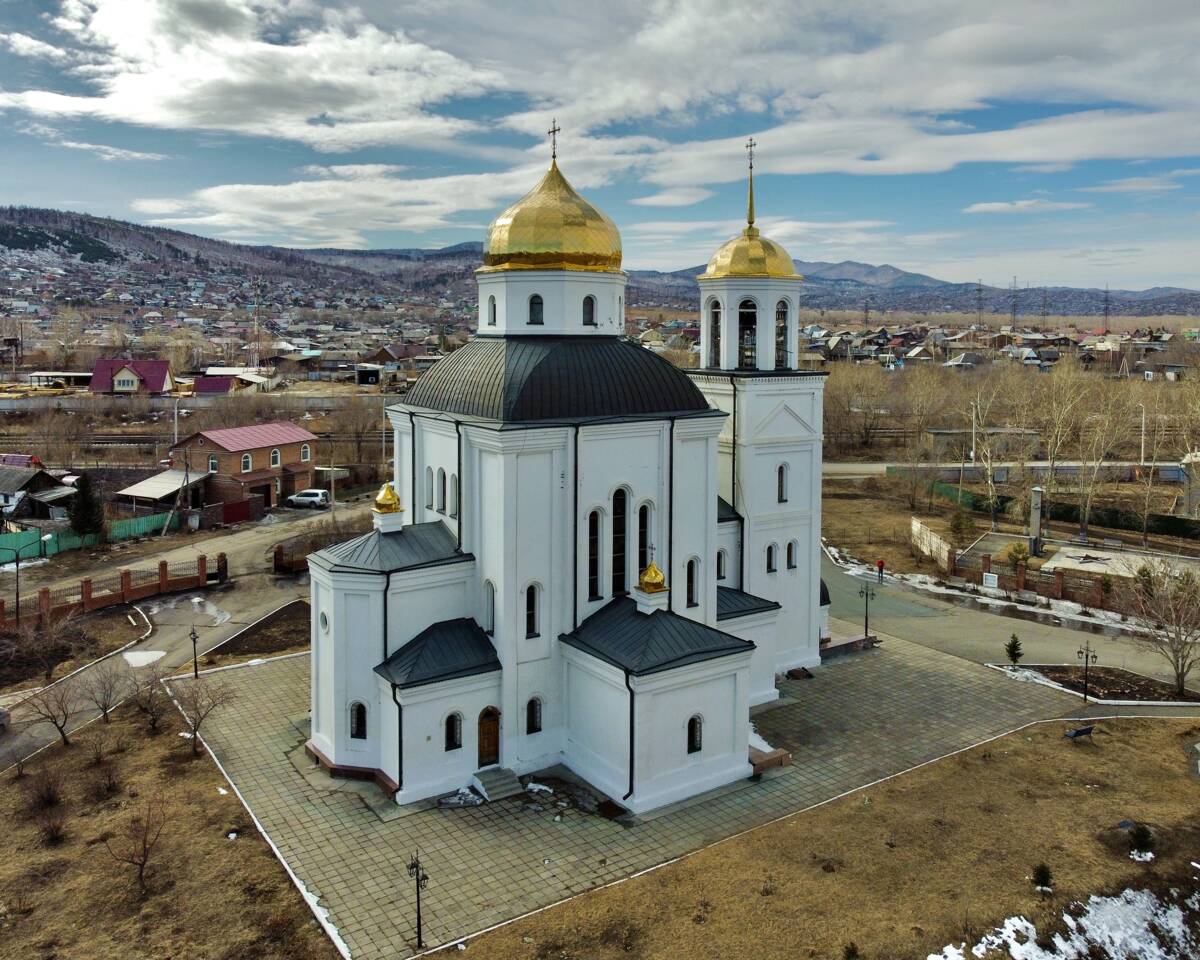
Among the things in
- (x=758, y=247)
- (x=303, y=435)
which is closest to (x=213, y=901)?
(x=758, y=247)

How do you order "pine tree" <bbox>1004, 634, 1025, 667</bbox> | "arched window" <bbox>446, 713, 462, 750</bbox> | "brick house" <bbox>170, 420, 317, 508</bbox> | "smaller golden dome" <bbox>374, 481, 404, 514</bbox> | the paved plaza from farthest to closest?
"brick house" <bbox>170, 420, 317, 508</bbox> < "pine tree" <bbox>1004, 634, 1025, 667</bbox> < "smaller golden dome" <bbox>374, 481, 404, 514</bbox> < "arched window" <bbox>446, 713, 462, 750</bbox> < the paved plaza

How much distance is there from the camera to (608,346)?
17203 millimetres

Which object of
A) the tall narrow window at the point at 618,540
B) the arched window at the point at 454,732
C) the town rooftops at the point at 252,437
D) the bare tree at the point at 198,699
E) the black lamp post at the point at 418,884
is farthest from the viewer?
the town rooftops at the point at 252,437

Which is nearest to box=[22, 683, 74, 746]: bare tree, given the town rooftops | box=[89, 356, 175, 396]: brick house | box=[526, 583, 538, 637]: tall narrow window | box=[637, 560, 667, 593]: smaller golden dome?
box=[526, 583, 538, 637]: tall narrow window

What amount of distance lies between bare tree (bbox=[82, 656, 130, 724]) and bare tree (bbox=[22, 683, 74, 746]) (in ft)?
1.35

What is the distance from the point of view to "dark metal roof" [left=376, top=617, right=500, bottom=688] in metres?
15.1

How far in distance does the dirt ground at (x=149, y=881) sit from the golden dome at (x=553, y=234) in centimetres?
1069

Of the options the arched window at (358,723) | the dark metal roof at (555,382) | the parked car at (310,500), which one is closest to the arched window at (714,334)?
the dark metal roof at (555,382)

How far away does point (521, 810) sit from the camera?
48.3 ft

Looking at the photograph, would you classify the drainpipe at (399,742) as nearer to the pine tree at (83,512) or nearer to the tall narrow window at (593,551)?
the tall narrow window at (593,551)

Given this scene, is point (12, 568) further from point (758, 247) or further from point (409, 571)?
point (758, 247)

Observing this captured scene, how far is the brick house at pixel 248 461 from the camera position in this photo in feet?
121

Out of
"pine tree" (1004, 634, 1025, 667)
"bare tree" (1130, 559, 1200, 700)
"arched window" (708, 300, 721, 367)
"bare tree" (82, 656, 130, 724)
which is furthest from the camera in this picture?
"pine tree" (1004, 634, 1025, 667)

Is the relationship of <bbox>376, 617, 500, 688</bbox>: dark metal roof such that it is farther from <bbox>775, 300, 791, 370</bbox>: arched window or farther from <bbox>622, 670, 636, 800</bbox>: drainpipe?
<bbox>775, 300, 791, 370</bbox>: arched window
